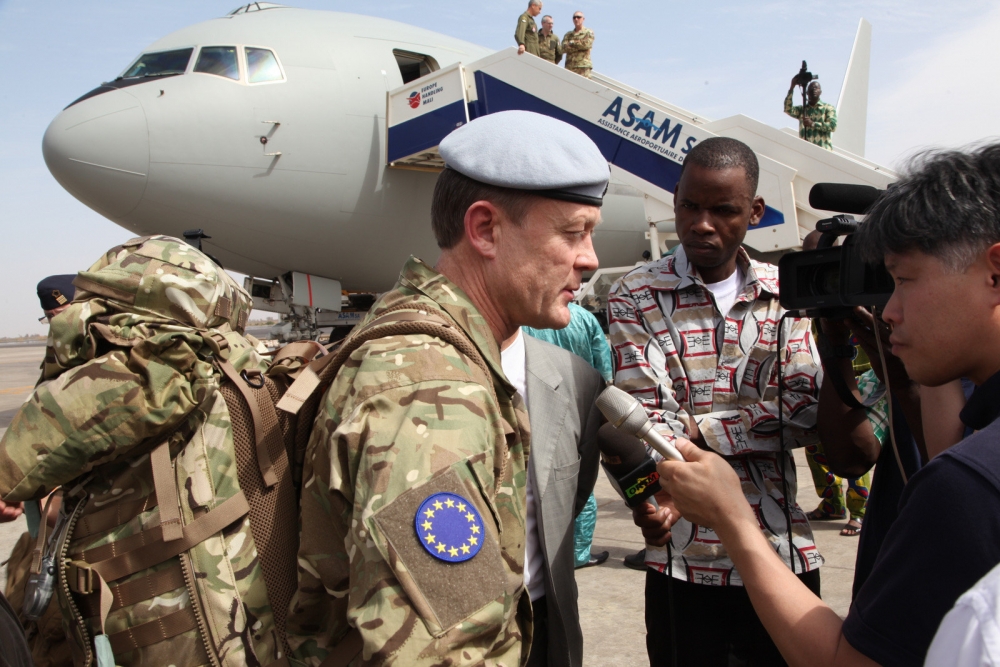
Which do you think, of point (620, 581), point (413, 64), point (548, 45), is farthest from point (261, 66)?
point (620, 581)

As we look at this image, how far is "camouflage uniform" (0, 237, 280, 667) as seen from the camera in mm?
1445

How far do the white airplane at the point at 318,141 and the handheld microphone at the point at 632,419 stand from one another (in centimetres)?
611

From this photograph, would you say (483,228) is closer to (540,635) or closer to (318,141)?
(540,635)

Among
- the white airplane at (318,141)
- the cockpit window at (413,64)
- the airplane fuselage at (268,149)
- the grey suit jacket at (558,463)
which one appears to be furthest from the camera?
the cockpit window at (413,64)

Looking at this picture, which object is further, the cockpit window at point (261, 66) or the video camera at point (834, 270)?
the cockpit window at point (261, 66)

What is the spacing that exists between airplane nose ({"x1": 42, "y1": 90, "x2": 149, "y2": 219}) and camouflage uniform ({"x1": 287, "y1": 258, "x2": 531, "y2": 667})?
303 inches

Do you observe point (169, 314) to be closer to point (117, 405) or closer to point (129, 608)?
point (117, 405)

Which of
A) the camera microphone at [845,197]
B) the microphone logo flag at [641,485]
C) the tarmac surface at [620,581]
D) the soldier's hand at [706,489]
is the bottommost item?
the tarmac surface at [620,581]

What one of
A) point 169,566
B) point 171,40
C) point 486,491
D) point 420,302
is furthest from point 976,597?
point 171,40

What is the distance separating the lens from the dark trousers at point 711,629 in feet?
6.56

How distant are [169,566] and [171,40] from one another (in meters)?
8.97

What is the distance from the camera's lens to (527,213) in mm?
1320

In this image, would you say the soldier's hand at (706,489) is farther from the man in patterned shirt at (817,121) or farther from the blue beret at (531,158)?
the man in patterned shirt at (817,121)

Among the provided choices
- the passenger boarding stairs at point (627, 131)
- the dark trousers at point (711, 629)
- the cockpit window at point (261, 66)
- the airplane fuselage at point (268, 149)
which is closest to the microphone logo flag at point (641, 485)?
the dark trousers at point (711, 629)
